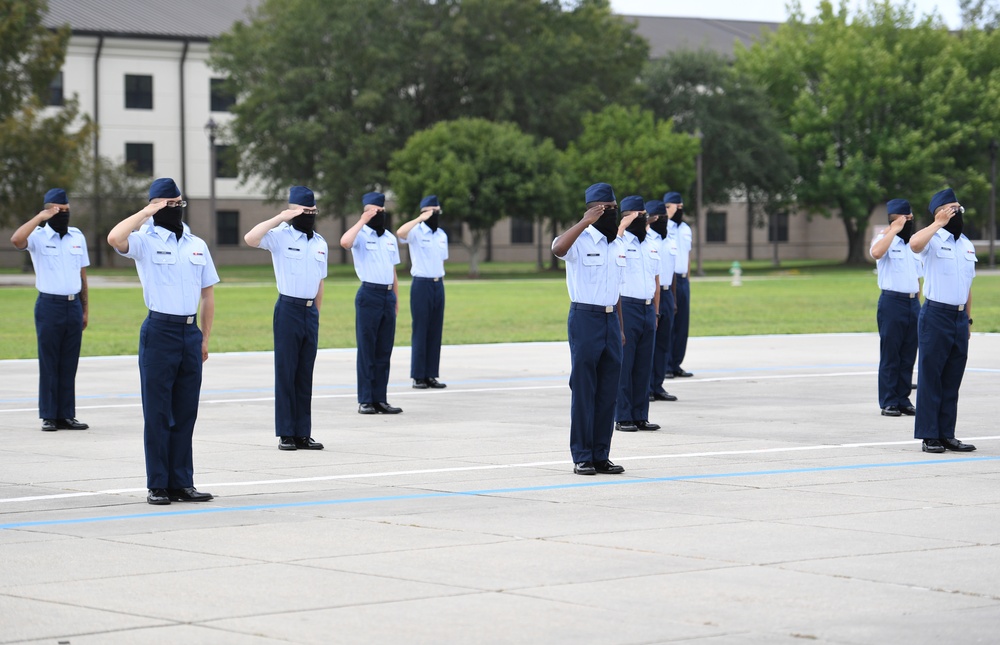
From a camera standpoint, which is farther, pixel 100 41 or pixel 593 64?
pixel 100 41

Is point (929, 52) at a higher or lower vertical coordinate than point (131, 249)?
higher

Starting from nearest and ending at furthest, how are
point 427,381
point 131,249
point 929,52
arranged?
point 131,249, point 427,381, point 929,52

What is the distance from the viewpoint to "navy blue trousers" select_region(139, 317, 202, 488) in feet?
31.3

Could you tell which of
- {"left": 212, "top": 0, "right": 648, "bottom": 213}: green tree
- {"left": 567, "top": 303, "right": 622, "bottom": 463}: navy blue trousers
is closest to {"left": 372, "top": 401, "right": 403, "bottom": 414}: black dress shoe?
{"left": 567, "top": 303, "right": 622, "bottom": 463}: navy blue trousers

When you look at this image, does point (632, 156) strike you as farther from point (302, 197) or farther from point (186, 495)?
point (186, 495)

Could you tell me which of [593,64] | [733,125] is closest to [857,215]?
[733,125]

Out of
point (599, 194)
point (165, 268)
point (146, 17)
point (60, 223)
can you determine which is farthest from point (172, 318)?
point (146, 17)

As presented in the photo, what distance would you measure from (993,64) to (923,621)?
7517 centimetres

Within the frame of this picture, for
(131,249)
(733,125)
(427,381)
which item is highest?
(733,125)

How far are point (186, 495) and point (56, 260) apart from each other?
17.0 feet

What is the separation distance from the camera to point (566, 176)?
64188mm

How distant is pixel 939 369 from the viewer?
39.1 feet

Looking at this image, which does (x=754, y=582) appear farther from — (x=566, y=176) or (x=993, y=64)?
(x=993, y=64)

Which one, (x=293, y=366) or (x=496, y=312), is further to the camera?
(x=496, y=312)
